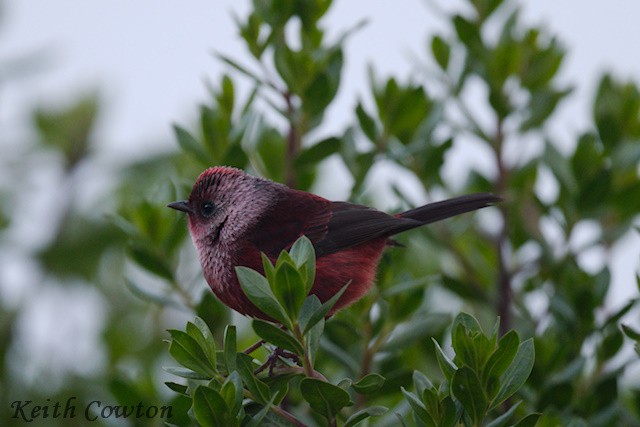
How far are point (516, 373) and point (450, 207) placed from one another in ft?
3.48

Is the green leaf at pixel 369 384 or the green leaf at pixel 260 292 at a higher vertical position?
the green leaf at pixel 260 292

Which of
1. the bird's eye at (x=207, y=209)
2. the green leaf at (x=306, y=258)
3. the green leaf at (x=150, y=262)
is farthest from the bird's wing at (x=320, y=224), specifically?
the green leaf at (x=306, y=258)

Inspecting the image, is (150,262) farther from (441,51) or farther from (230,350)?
(441,51)

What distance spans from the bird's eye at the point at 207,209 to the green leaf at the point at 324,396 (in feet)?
4.00

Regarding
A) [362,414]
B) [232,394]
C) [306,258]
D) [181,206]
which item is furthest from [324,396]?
[181,206]

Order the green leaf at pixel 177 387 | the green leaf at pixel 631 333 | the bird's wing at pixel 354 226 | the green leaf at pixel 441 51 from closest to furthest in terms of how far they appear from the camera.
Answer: the green leaf at pixel 177 387, the green leaf at pixel 631 333, the bird's wing at pixel 354 226, the green leaf at pixel 441 51

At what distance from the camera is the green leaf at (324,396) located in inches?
76.7

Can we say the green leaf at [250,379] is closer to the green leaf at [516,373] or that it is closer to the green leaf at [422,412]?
the green leaf at [422,412]

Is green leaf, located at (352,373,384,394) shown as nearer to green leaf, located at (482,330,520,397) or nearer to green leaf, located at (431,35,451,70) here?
green leaf, located at (482,330,520,397)

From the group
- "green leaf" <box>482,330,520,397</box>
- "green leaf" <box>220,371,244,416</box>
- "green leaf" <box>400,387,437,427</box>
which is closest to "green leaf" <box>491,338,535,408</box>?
"green leaf" <box>482,330,520,397</box>

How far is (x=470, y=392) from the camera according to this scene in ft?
6.36

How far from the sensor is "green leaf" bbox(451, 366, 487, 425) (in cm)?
193

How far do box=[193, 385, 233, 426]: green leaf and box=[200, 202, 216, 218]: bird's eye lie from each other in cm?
121

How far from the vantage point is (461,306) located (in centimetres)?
358
